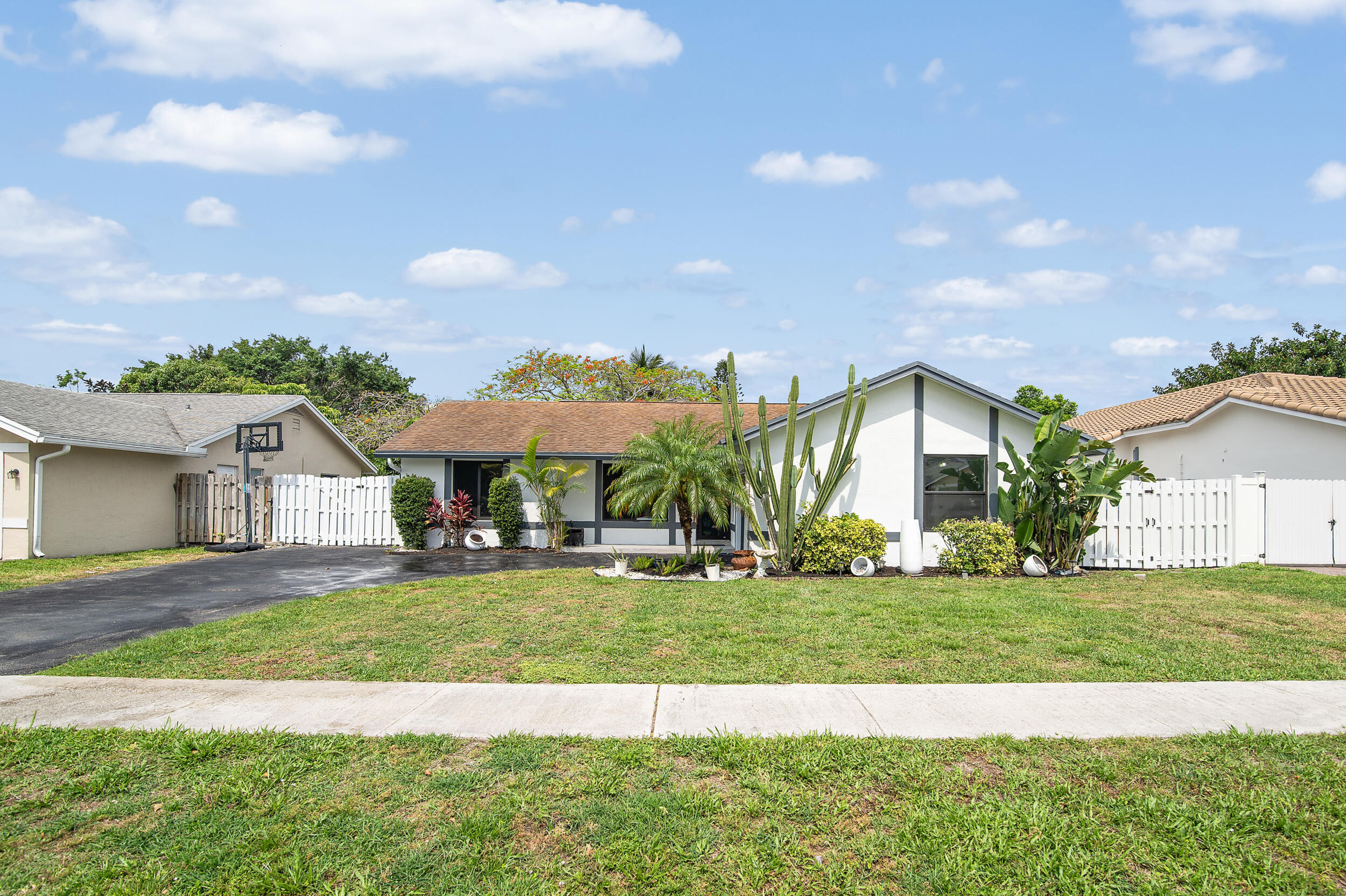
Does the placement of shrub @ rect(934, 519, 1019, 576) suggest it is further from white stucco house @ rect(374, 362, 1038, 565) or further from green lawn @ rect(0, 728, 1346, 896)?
green lawn @ rect(0, 728, 1346, 896)

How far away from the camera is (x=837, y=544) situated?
47.3 feet

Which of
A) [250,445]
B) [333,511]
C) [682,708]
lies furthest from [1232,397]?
[250,445]

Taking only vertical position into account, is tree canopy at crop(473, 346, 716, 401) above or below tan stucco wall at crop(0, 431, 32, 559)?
above

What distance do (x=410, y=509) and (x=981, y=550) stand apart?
1325 centimetres

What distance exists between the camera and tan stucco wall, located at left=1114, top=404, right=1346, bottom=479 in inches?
656

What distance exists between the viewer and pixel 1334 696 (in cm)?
624

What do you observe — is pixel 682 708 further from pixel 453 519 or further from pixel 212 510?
pixel 212 510

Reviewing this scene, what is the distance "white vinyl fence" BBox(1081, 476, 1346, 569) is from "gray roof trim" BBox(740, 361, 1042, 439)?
2.70 m

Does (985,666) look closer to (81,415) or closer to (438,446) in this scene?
(438,446)

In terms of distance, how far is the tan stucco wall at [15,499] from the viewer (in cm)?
1686

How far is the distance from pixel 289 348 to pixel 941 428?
133 ft

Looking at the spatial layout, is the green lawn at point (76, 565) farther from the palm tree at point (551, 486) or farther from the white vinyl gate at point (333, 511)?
the palm tree at point (551, 486)

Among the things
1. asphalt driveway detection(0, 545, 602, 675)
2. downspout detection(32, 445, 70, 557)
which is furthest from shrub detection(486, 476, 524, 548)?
downspout detection(32, 445, 70, 557)

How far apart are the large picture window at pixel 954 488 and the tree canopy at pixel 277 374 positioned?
99.5 ft
